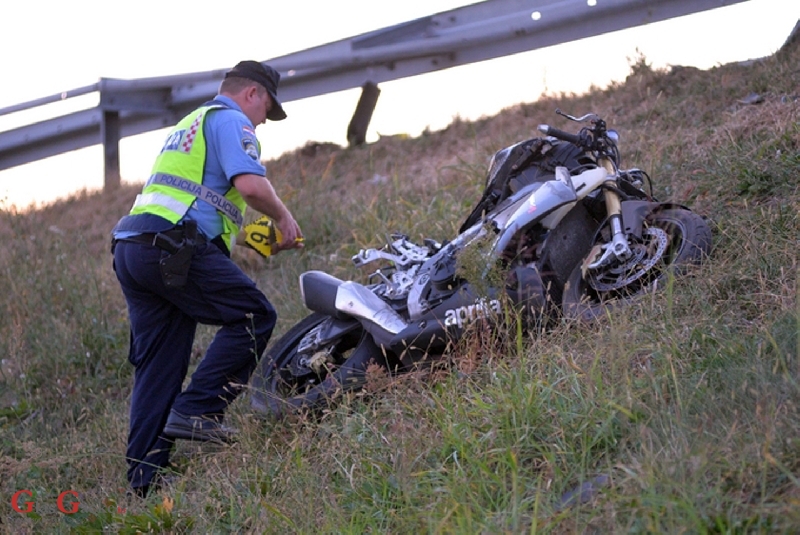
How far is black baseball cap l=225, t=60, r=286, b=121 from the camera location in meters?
5.94

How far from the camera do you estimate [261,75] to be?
5.98 metres

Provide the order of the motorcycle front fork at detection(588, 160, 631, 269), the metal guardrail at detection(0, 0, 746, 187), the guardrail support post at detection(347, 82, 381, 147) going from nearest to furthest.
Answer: the motorcycle front fork at detection(588, 160, 631, 269) → the metal guardrail at detection(0, 0, 746, 187) → the guardrail support post at detection(347, 82, 381, 147)

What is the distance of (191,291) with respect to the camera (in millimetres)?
5488

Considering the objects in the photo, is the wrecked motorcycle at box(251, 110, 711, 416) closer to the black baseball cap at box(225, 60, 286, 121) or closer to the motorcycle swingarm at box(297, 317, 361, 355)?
the motorcycle swingarm at box(297, 317, 361, 355)

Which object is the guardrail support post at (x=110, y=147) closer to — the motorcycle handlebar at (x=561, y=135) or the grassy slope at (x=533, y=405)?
the grassy slope at (x=533, y=405)

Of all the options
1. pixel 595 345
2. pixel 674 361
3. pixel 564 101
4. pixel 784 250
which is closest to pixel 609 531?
pixel 674 361

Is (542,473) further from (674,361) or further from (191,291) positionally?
(191,291)

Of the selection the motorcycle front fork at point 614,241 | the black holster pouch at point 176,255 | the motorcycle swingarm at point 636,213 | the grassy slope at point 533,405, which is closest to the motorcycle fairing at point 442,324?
the grassy slope at point 533,405

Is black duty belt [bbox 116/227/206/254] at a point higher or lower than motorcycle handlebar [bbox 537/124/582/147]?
lower

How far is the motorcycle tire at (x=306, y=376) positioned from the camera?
531cm

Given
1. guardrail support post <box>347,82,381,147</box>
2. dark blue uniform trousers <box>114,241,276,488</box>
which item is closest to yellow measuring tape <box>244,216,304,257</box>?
dark blue uniform trousers <box>114,241,276,488</box>

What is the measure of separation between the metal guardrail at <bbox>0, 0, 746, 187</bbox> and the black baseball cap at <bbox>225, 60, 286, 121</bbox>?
11.5ft

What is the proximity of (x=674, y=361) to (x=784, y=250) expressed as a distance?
3.92 feet

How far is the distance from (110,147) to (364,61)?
3053 millimetres
